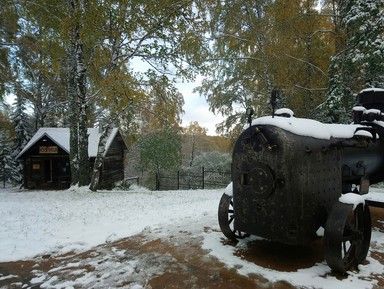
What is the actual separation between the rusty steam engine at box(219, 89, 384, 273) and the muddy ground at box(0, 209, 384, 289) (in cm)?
49

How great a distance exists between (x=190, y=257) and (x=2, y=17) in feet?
47.8

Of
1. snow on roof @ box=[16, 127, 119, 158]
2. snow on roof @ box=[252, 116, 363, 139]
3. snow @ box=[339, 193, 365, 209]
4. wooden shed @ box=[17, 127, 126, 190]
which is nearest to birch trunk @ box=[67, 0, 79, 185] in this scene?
snow on roof @ box=[16, 127, 119, 158]

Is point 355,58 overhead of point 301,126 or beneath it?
overhead

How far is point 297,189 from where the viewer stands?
439 cm

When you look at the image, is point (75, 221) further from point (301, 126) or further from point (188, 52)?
point (188, 52)

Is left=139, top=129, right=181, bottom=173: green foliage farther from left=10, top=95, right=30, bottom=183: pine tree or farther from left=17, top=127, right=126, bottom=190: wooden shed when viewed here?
left=10, top=95, right=30, bottom=183: pine tree

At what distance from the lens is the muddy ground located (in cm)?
417

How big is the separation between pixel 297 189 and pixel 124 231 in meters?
3.68

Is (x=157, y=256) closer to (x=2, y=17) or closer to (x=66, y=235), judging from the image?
(x=66, y=235)

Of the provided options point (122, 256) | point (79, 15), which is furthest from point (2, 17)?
point (122, 256)

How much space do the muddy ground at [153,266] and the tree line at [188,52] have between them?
23.6 feet

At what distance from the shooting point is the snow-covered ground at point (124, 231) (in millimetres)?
4320

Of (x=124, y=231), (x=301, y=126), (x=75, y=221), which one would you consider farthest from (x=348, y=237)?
(x=75, y=221)

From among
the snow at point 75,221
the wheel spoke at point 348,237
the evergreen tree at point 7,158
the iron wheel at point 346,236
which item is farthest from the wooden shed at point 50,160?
the wheel spoke at point 348,237
